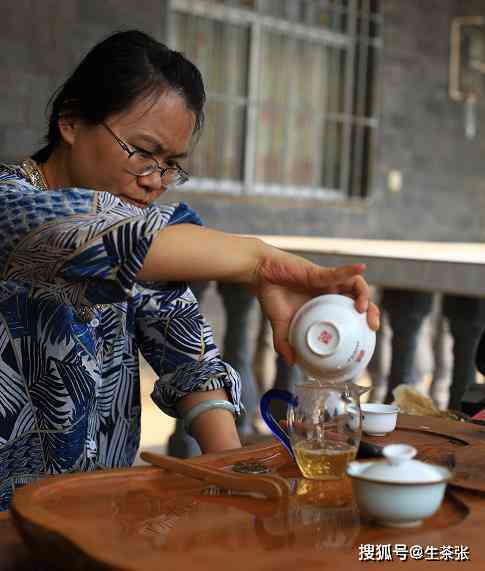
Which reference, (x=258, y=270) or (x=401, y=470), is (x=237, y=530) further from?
(x=258, y=270)

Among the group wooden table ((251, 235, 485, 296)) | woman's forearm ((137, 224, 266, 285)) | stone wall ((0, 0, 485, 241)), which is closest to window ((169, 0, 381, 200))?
stone wall ((0, 0, 485, 241))

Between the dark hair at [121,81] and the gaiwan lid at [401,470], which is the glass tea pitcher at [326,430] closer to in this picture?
the gaiwan lid at [401,470]

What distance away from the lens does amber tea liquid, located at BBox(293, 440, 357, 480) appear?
1.14 m

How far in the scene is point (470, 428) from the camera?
1.46 meters

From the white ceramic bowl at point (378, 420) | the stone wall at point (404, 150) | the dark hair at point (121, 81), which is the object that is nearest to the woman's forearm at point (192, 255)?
the white ceramic bowl at point (378, 420)

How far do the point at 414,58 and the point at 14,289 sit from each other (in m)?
7.90

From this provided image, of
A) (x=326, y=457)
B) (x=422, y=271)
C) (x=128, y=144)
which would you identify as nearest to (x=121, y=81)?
(x=128, y=144)

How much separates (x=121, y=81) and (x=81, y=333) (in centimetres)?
41

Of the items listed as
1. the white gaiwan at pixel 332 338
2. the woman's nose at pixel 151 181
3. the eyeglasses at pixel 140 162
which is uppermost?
the eyeglasses at pixel 140 162

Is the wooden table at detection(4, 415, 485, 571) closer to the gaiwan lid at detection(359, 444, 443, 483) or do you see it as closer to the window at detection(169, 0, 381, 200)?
the gaiwan lid at detection(359, 444, 443, 483)

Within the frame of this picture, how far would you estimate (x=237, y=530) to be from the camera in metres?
0.96

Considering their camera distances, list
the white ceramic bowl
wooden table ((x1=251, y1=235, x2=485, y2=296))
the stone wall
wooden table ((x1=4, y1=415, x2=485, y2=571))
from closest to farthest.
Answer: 1. wooden table ((x1=4, y1=415, x2=485, y2=571))
2. the white ceramic bowl
3. wooden table ((x1=251, y1=235, x2=485, y2=296))
4. the stone wall

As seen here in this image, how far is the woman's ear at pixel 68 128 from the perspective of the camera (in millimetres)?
1602

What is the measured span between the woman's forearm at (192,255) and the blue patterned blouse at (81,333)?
0.02 metres
